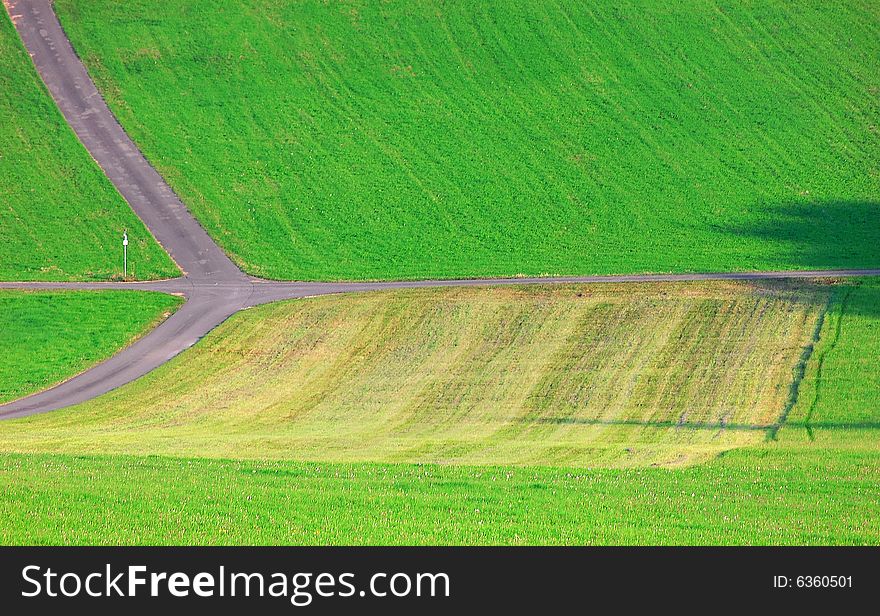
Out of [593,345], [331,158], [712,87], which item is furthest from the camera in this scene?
[712,87]

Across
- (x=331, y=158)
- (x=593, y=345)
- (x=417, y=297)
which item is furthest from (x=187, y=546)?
Answer: (x=331, y=158)

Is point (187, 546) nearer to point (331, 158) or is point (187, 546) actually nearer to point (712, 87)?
point (331, 158)

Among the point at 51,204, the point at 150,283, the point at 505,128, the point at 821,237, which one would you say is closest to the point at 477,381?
the point at 150,283

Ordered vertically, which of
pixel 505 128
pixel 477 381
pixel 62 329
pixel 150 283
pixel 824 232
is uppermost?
pixel 505 128

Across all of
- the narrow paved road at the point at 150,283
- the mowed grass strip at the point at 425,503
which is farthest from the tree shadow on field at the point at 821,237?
the mowed grass strip at the point at 425,503

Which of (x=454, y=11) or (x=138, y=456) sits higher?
(x=454, y=11)

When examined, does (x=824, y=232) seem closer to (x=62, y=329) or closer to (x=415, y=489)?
(x=62, y=329)
